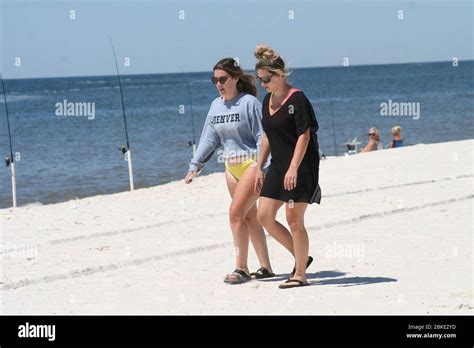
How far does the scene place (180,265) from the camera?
8086 mm

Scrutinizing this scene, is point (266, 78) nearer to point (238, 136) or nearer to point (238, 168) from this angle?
point (238, 136)

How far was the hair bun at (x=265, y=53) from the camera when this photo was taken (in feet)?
22.0

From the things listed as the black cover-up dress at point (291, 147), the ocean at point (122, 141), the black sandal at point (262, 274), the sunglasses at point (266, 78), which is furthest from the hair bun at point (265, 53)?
the ocean at point (122, 141)

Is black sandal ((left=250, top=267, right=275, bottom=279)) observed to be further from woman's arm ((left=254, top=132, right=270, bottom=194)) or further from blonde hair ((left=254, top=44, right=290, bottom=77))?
blonde hair ((left=254, top=44, right=290, bottom=77))

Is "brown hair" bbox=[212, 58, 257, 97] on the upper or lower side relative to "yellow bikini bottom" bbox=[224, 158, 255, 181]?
upper

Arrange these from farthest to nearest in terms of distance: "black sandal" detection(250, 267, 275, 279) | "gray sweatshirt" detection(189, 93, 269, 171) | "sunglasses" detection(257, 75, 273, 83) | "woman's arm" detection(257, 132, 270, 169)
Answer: "black sandal" detection(250, 267, 275, 279)
"gray sweatshirt" detection(189, 93, 269, 171)
"woman's arm" detection(257, 132, 270, 169)
"sunglasses" detection(257, 75, 273, 83)

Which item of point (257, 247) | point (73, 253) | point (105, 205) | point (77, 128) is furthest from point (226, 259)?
point (77, 128)

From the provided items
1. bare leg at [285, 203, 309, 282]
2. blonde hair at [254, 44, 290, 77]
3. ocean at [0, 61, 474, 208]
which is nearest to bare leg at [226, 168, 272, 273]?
bare leg at [285, 203, 309, 282]

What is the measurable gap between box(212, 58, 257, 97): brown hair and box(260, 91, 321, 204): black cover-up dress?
0.35 metres

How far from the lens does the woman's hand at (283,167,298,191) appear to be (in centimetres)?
659

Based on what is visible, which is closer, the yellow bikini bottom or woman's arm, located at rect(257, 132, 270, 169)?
woman's arm, located at rect(257, 132, 270, 169)

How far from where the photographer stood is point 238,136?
23.0 feet

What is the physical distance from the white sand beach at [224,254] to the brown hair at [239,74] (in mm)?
1480

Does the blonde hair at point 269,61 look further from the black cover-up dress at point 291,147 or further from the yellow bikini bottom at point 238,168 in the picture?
the yellow bikini bottom at point 238,168
